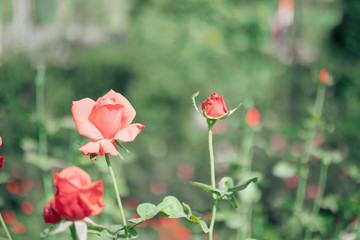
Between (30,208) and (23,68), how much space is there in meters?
1.75

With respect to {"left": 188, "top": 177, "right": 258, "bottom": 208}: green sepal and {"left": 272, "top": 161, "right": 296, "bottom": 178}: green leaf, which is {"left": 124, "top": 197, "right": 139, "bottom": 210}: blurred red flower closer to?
{"left": 272, "top": 161, "right": 296, "bottom": 178}: green leaf

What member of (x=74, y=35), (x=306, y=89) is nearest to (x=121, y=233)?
(x=306, y=89)

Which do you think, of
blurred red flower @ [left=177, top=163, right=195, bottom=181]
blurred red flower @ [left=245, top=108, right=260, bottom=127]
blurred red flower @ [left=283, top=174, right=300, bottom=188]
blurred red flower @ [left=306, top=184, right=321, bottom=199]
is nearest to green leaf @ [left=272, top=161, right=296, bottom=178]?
blurred red flower @ [left=245, top=108, right=260, bottom=127]

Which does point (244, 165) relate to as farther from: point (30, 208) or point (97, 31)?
point (97, 31)

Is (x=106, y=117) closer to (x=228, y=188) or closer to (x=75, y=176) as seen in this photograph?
(x=75, y=176)

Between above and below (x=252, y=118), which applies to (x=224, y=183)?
above

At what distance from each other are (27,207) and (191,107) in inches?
134

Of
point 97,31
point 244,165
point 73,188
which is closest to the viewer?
point 73,188

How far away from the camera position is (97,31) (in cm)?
886

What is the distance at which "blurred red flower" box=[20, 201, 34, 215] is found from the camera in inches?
68.3

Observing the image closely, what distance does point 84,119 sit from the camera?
1.56ft

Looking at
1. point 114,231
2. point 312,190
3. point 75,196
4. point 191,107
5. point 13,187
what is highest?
point 75,196

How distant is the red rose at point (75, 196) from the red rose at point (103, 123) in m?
0.04

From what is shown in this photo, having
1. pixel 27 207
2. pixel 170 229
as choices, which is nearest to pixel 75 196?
pixel 27 207
